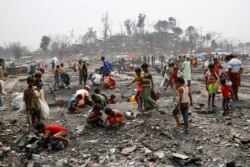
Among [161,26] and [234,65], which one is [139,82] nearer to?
[234,65]

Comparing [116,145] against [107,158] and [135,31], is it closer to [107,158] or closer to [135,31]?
[107,158]

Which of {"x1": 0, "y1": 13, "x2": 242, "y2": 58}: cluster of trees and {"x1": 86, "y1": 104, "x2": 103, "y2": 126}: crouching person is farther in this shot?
{"x1": 0, "y1": 13, "x2": 242, "y2": 58}: cluster of trees

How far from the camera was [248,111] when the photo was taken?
995cm

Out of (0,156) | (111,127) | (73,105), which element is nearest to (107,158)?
(111,127)

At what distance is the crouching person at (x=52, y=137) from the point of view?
7176 mm

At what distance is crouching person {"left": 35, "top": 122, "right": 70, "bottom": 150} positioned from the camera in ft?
23.5

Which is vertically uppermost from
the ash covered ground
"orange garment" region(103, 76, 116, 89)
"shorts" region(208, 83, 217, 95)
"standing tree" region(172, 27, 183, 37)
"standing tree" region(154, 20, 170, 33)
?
"standing tree" region(154, 20, 170, 33)

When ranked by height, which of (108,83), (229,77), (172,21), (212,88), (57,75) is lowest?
(108,83)

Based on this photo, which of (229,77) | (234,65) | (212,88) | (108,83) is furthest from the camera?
(108,83)

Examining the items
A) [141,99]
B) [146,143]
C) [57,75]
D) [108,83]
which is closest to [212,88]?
[141,99]

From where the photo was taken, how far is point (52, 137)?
7.23 m

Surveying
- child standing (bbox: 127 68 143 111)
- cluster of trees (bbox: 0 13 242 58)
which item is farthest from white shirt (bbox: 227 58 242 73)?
cluster of trees (bbox: 0 13 242 58)

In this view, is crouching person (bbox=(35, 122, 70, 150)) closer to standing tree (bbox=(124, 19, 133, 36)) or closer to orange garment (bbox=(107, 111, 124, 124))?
orange garment (bbox=(107, 111, 124, 124))

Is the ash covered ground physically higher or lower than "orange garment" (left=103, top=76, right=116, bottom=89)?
lower
